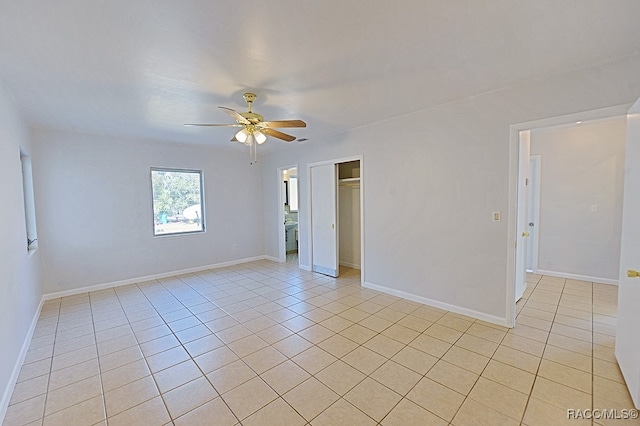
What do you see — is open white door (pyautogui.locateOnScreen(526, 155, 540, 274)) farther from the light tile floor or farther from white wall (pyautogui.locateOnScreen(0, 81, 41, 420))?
white wall (pyautogui.locateOnScreen(0, 81, 41, 420))

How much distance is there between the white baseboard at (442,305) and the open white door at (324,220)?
941 millimetres

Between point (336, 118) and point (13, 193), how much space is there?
3561 millimetres

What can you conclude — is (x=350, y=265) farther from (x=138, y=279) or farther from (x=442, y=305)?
(x=138, y=279)

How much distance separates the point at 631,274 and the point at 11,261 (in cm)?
488

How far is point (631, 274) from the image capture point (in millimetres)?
1836

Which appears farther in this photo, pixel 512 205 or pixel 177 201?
pixel 177 201

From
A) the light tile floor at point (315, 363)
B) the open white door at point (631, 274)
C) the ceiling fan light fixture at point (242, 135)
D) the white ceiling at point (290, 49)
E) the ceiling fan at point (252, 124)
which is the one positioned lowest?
the light tile floor at point (315, 363)

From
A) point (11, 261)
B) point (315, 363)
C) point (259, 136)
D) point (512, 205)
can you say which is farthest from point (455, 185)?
point (11, 261)

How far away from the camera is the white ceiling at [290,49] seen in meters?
1.60

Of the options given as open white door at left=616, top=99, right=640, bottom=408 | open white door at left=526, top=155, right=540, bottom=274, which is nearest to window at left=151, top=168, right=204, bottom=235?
open white door at left=616, top=99, right=640, bottom=408

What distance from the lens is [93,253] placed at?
14.2ft

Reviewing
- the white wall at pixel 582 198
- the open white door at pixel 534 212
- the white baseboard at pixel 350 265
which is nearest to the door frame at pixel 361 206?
the white baseboard at pixel 350 265

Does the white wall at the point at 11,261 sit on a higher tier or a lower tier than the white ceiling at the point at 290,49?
lower

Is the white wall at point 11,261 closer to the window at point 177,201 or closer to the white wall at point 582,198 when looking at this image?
the window at point 177,201
